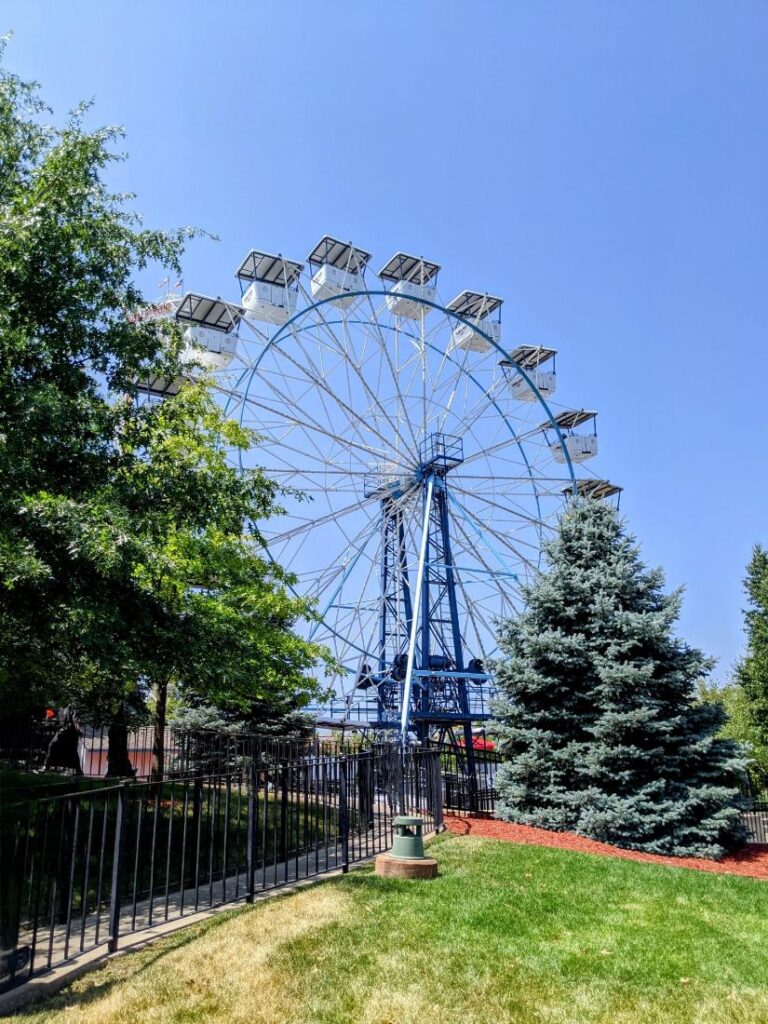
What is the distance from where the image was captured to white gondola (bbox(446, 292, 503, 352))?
2580 cm

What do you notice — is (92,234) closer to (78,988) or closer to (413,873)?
(78,988)

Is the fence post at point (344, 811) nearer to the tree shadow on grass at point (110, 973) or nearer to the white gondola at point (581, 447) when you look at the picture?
the tree shadow on grass at point (110, 973)

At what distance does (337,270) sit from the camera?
2348 cm

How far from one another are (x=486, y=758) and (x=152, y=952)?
31.9ft

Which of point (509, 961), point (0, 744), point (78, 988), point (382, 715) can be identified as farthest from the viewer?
point (382, 715)

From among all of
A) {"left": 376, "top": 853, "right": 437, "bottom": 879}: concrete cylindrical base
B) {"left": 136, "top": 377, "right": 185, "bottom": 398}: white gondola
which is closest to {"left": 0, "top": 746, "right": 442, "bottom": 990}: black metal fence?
{"left": 376, "top": 853, "right": 437, "bottom": 879}: concrete cylindrical base

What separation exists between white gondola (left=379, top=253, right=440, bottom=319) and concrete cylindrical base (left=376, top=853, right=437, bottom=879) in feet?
63.1

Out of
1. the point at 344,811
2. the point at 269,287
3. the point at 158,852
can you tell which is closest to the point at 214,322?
the point at 269,287

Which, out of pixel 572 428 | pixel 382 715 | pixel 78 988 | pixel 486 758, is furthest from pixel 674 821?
pixel 572 428

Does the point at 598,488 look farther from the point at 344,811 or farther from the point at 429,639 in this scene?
the point at 344,811

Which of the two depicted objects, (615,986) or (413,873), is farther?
(413,873)

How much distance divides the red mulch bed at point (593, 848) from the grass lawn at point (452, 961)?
8.06 feet

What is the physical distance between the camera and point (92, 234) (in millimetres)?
7816

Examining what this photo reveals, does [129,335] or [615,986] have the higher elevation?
[129,335]
